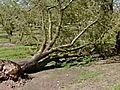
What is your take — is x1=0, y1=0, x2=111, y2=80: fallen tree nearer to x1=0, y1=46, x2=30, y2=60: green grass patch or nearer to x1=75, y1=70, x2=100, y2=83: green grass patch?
x1=75, y1=70, x2=100, y2=83: green grass patch

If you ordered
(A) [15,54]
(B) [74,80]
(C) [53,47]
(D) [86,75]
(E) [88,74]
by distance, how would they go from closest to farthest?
(B) [74,80] → (D) [86,75] → (E) [88,74] → (C) [53,47] → (A) [15,54]

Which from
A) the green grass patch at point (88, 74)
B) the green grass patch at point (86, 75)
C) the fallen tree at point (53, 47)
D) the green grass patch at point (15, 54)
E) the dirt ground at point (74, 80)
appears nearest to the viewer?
the dirt ground at point (74, 80)

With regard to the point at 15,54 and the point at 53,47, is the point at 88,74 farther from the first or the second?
the point at 15,54

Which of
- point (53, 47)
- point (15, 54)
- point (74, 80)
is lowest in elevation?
point (74, 80)

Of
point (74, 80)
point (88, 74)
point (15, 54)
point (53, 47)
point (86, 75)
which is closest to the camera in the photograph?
point (74, 80)

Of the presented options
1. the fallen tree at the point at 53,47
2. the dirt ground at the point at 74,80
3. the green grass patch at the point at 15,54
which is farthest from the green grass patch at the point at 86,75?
the green grass patch at the point at 15,54

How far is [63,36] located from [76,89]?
19.3 ft

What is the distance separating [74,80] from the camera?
1034 cm

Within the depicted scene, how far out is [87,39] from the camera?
14.9 metres

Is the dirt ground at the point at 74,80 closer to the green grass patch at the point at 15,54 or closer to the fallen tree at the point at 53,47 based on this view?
the fallen tree at the point at 53,47

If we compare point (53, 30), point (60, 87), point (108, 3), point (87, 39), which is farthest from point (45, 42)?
point (60, 87)

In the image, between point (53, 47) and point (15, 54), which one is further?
point (15, 54)

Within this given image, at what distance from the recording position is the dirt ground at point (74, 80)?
9.45 meters

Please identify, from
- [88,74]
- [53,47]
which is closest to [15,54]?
[53,47]
